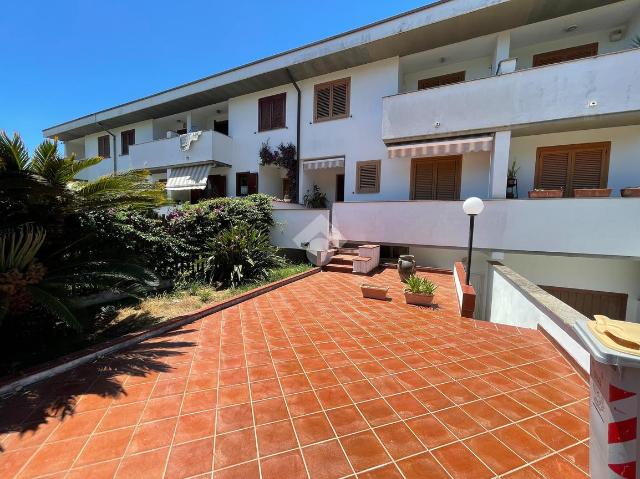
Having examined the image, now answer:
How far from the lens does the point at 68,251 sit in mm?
5703

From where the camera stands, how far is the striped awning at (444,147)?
988 centimetres

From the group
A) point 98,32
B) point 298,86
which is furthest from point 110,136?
point 298,86

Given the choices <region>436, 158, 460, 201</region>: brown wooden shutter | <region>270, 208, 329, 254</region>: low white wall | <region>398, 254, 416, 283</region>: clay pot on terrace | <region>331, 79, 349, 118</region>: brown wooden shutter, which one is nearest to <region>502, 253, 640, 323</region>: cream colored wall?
<region>436, 158, 460, 201</region>: brown wooden shutter

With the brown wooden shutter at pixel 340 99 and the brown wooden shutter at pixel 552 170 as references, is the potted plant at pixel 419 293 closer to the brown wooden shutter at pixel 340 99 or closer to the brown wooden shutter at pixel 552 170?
the brown wooden shutter at pixel 552 170

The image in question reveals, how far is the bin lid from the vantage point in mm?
1485

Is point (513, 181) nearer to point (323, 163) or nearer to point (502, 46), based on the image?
point (502, 46)

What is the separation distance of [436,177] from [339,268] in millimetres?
5735

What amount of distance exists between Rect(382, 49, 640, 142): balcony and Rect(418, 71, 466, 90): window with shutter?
1.87 metres

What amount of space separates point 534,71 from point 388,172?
572 cm

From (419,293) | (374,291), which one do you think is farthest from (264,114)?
(419,293)

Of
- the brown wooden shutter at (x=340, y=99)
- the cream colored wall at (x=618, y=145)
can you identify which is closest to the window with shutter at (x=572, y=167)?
the cream colored wall at (x=618, y=145)

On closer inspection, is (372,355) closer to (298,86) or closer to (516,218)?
(516,218)

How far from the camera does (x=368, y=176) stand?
1283 cm

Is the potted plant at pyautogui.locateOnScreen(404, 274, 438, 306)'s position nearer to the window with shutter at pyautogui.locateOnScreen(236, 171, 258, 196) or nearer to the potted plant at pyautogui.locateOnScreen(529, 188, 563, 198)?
the potted plant at pyautogui.locateOnScreen(529, 188, 563, 198)
